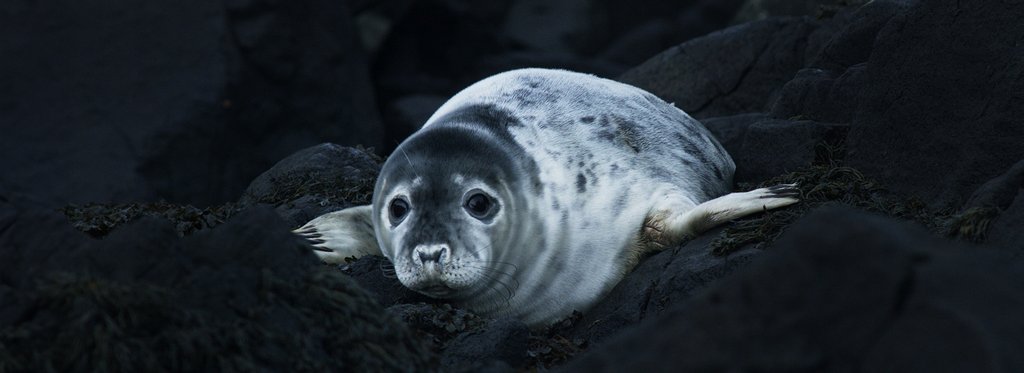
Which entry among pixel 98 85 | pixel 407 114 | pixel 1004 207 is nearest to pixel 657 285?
pixel 1004 207

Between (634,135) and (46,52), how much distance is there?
A: 6.32 meters

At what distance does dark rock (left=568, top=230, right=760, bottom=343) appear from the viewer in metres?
4.51

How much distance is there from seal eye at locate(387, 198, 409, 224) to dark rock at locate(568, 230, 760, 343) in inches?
33.2

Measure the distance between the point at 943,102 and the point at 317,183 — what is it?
336 centimetres

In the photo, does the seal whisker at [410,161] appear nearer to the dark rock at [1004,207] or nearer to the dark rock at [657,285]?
the dark rock at [657,285]

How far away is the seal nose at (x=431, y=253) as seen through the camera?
182 inches

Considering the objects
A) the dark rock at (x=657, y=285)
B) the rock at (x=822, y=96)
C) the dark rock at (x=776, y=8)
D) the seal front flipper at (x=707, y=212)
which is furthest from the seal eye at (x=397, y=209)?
the dark rock at (x=776, y=8)

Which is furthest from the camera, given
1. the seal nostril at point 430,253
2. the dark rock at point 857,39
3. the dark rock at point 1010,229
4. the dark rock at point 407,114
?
the dark rock at point 407,114

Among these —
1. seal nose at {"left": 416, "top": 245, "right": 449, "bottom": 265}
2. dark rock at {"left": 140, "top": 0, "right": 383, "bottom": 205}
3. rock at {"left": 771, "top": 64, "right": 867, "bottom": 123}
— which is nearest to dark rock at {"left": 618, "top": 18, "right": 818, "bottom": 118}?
rock at {"left": 771, "top": 64, "right": 867, "bottom": 123}

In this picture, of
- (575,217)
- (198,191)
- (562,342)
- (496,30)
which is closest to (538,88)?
(575,217)

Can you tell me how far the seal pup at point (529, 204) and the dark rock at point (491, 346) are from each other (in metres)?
0.51

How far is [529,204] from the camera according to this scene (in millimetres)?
5074

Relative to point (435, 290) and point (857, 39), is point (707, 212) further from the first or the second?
point (857, 39)

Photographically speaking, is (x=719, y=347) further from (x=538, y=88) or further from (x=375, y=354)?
(x=538, y=88)
